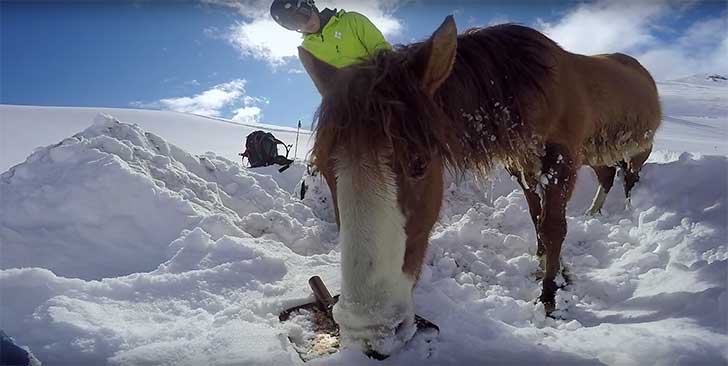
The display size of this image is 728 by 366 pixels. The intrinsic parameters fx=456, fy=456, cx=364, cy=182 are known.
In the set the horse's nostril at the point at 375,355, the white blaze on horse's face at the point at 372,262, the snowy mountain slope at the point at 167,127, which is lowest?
the horse's nostril at the point at 375,355

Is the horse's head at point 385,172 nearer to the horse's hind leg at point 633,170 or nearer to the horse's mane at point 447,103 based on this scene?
the horse's mane at point 447,103

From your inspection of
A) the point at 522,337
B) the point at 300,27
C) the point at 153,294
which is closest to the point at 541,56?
the point at 522,337

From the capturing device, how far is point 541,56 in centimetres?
313

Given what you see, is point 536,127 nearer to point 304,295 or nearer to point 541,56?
point 541,56

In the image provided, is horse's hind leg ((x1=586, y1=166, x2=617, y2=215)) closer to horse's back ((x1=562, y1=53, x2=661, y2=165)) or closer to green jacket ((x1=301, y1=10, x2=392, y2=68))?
horse's back ((x1=562, y1=53, x2=661, y2=165))

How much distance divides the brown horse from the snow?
0.25 metres

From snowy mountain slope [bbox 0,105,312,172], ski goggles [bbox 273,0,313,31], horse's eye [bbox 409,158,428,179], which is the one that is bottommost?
horse's eye [bbox 409,158,428,179]

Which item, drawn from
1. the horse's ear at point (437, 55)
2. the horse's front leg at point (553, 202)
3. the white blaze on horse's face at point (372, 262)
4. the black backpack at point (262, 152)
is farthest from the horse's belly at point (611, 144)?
the black backpack at point (262, 152)

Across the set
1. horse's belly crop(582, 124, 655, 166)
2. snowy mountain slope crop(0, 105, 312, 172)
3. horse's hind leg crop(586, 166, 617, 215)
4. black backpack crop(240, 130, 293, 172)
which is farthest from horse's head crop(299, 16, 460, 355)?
snowy mountain slope crop(0, 105, 312, 172)

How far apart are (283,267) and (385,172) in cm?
199

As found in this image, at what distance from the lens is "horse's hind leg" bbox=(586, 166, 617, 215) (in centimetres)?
535

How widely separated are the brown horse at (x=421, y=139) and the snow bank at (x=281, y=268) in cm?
28

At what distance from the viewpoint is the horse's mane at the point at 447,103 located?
2033 mm

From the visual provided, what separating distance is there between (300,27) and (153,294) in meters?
2.62
